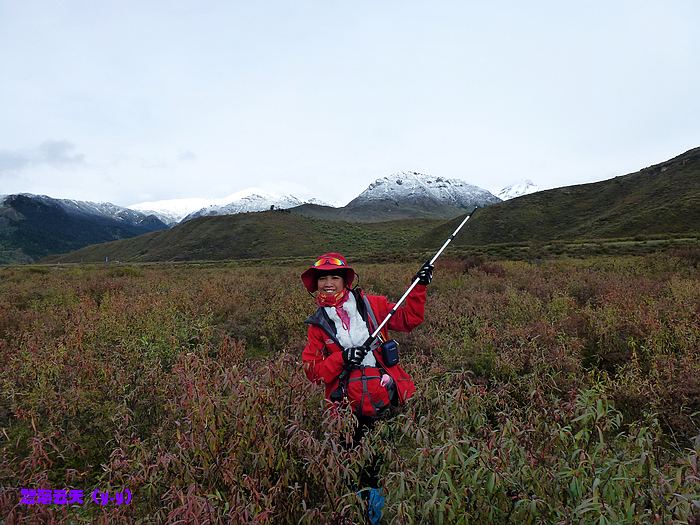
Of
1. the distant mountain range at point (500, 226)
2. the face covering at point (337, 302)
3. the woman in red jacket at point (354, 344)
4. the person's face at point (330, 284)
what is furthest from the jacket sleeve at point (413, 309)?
the distant mountain range at point (500, 226)

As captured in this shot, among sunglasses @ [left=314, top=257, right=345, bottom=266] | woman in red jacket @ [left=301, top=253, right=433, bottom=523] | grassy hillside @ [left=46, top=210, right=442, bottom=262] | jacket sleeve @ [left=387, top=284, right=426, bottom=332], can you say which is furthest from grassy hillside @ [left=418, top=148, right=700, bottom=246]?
sunglasses @ [left=314, top=257, right=345, bottom=266]

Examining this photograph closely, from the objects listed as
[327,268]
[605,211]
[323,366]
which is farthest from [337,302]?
[605,211]

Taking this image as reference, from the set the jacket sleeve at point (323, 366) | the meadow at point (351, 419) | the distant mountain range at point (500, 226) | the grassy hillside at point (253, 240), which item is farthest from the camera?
the grassy hillside at point (253, 240)

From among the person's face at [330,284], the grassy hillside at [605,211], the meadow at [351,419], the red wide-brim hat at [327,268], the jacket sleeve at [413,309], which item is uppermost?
the grassy hillside at [605,211]

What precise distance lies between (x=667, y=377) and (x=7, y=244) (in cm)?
25591

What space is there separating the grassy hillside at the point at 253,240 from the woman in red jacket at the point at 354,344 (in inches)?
3223

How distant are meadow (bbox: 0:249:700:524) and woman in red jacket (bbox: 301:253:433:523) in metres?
0.30

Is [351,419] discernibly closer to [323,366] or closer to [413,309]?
[323,366]

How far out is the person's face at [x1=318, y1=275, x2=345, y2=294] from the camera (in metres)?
4.00

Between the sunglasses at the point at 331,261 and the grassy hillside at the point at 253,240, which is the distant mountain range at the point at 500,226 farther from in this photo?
the sunglasses at the point at 331,261

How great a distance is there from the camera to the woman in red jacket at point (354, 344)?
3541 millimetres

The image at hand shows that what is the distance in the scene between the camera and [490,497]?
239cm

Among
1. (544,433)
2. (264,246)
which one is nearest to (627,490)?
(544,433)

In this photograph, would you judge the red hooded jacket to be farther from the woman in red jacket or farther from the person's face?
the person's face
